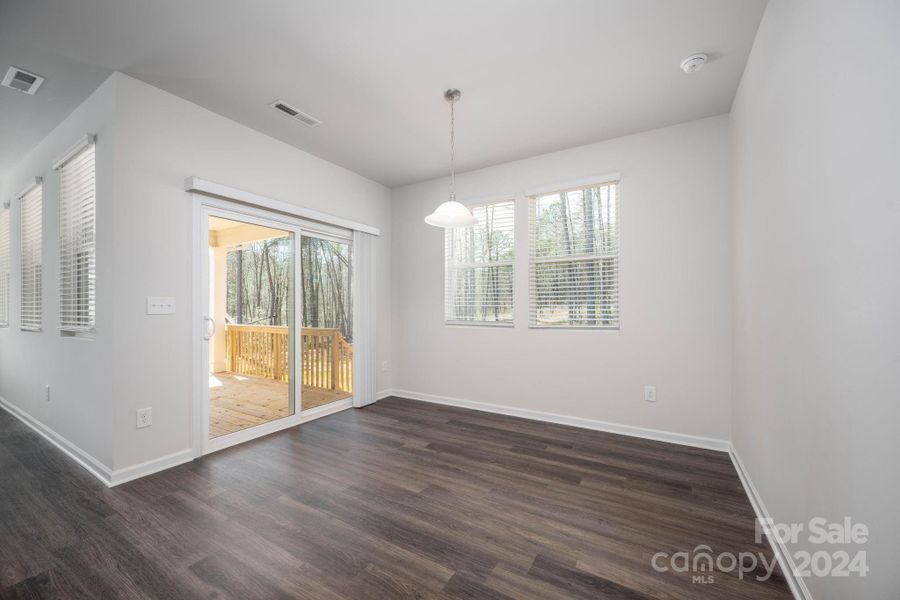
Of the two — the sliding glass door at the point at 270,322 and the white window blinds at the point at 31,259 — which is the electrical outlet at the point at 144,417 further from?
the white window blinds at the point at 31,259

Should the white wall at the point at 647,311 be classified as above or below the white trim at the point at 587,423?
above

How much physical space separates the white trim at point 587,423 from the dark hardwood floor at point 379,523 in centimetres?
11

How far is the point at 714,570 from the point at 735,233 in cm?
230

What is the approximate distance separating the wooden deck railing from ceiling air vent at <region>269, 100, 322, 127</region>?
1.98m

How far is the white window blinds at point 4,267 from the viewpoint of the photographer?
4.14m

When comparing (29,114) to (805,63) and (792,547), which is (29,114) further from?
(792,547)

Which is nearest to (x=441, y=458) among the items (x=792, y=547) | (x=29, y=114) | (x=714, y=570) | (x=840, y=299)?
(x=714, y=570)

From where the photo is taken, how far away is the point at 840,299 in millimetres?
1194

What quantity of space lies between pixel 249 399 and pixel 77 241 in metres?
2.05

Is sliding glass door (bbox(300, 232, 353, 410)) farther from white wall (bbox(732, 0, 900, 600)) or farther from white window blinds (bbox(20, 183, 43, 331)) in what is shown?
white wall (bbox(732, 0, 900, 600))

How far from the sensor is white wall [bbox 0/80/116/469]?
2.49 meters

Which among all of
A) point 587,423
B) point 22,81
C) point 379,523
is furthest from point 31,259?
point 587,423

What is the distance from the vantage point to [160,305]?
266cm

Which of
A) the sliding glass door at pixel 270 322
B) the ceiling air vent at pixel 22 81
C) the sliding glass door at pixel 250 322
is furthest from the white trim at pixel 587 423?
the ceiling air vent at pixel 22 81
